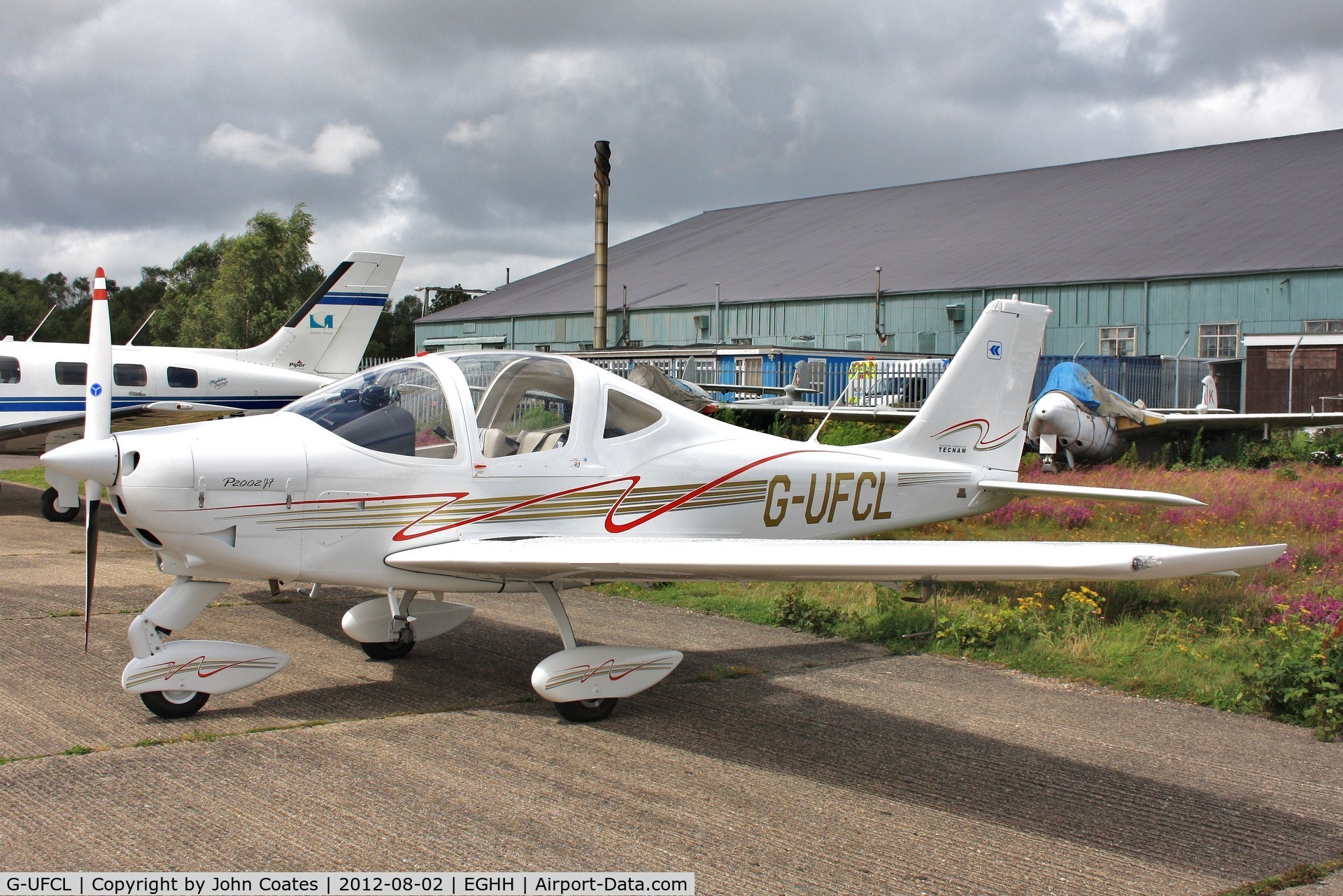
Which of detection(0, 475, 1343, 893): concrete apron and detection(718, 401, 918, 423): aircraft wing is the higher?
detection(718, 401, 918, 423): aircraft wing

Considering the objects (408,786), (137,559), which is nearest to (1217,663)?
(408,786)

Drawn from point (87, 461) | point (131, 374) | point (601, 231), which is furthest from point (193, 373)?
point (601, 231)

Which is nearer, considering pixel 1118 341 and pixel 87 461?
pixel 87 461

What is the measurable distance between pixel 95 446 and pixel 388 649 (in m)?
2.24

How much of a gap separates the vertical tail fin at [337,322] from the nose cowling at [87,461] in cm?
1336

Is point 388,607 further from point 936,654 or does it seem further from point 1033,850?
point 1033,850

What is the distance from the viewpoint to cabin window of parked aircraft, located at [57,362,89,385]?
14.8 metres

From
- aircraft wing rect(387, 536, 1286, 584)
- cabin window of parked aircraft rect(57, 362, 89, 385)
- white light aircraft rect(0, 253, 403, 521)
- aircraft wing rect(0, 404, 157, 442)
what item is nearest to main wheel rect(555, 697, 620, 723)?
aircraft wing rect(387, 536, 1286, 584)

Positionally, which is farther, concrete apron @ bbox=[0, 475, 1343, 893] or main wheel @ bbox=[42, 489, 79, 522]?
main wheel @ bbox=[42, 489, 79, 522]

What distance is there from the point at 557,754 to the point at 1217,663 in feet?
13.6

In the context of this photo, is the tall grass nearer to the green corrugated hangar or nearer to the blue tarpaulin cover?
the blue tarpaulin cover

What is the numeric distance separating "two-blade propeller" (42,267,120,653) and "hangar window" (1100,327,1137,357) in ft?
86.0

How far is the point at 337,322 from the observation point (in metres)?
18.4

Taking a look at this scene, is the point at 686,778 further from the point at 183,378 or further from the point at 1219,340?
the point at 1219,340
